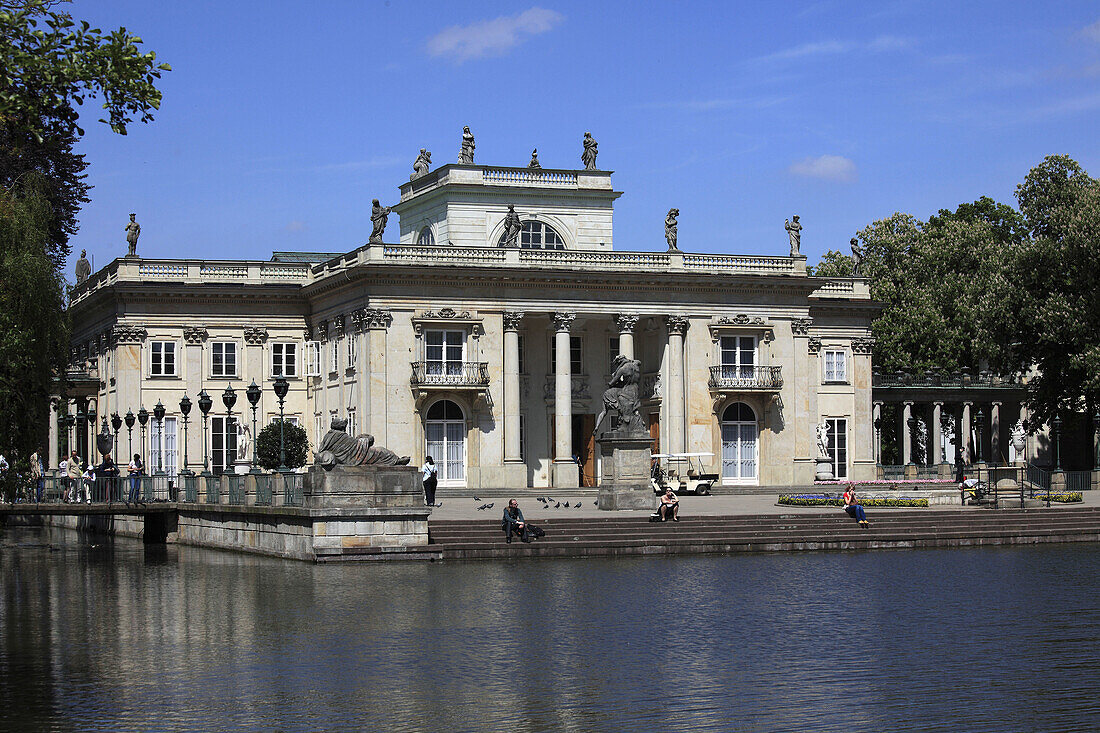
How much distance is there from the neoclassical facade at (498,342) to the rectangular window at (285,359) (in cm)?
9

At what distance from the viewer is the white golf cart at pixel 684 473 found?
191ft

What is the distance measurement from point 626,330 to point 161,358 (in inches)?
797

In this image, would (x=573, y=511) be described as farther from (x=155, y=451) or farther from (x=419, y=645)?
(x=155, y=451)

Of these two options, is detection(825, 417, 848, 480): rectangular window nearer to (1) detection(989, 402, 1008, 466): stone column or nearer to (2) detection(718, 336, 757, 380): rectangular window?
(2) detection(718, 336, 757, 380): rectangular window

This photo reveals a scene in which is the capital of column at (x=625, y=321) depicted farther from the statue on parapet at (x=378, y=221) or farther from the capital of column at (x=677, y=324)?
the statue on parapet at (x=378, y=221)

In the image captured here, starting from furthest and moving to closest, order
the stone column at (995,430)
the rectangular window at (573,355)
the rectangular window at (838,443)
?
the stone column at (995,430) → the rectangular window at (838,443) → the rectangular window at (573,355)

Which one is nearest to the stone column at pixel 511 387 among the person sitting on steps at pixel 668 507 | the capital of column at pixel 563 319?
the capital of column at pixel 563 319

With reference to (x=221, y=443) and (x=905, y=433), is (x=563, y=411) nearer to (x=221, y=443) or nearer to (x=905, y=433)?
(x=221, y=443)

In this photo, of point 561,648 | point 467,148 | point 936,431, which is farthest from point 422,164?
point 561,648

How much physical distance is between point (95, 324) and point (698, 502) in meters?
33.0

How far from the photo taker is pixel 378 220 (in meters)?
61.5

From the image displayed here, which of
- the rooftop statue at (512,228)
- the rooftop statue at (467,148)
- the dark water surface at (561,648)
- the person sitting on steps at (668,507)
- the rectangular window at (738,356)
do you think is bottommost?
the dark water surface at (561,648)

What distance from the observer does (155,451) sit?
65.8 metres

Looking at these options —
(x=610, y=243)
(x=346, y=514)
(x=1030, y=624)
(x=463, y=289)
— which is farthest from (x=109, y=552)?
(x=610, y=243)
